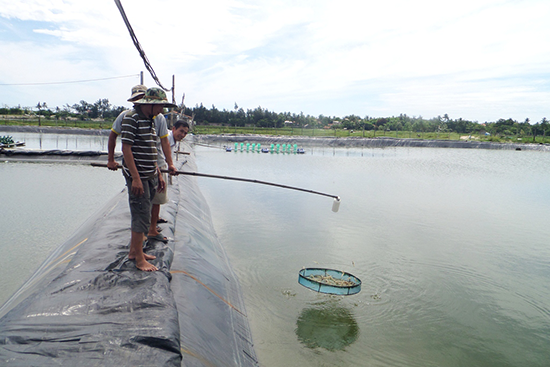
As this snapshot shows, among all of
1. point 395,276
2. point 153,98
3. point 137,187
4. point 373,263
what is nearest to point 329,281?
point 395,276

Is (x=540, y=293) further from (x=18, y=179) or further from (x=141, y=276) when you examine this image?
(x=18, y=179)

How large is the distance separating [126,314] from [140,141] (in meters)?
1.33

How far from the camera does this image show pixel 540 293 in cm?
502

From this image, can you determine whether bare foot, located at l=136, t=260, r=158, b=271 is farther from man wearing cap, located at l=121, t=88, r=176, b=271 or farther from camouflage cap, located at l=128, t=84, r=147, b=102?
camouflage cap, located at l=128, t=84, r=147, b=102

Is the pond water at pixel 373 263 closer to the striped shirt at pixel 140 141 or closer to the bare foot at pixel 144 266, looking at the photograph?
the bare foot at pixel 144 266

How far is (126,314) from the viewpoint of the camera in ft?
7.30

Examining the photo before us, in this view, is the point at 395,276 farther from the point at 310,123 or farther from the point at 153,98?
the point at 310,123

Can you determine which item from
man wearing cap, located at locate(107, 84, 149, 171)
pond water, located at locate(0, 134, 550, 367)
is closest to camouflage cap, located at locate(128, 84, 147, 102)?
man wearing cap, located at locate(107, 84, 149, 171)

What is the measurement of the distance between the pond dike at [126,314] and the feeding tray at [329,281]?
0.80 meters

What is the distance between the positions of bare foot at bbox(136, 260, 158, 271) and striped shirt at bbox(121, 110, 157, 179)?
2.22 feet

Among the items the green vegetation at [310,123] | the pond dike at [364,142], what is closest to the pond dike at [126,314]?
the pond dike at [364,142]

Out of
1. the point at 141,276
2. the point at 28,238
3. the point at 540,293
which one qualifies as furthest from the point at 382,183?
the point at 141,276

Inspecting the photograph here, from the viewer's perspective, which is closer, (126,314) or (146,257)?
(126,314)

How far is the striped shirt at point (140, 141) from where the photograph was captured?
282cm
